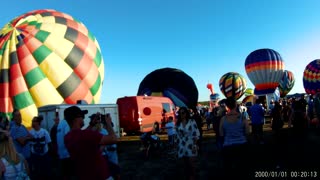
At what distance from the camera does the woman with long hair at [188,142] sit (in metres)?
7.57

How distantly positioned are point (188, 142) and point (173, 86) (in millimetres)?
26111

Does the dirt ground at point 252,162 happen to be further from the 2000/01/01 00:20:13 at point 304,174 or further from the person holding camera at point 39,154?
the person holding camera at point 39,154

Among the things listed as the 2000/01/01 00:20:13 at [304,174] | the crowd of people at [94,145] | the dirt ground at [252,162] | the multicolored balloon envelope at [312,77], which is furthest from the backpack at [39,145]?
the multicolored balloon envelope at [312,77]

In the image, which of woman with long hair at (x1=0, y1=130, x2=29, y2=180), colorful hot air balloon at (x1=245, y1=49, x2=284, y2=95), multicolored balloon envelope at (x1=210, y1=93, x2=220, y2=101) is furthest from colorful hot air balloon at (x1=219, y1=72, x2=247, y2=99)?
woman with long hair at (x1=0, y1=130, x2=29, y2=180)

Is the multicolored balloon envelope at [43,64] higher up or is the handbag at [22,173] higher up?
the multicolored balloon envelope at [43,64]

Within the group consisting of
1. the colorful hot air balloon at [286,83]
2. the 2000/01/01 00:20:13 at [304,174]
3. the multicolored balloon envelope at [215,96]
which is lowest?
the 2000/01/01 00:20:13 at [304,174]

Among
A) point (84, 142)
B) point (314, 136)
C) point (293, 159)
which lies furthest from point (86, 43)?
point (84, 142)

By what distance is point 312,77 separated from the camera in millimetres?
47344

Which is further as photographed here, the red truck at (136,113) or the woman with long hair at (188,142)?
the red truck at (136,113)

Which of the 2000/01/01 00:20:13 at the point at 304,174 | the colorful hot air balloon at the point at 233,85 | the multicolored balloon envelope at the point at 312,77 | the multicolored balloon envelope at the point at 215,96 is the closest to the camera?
the 2000/01/01 00:20:13 at the point at 304,174

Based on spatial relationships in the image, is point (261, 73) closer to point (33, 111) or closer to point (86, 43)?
point (86, 43)

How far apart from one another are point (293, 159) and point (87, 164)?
6836 millimetres

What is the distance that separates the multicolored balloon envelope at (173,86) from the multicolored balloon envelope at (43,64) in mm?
13299

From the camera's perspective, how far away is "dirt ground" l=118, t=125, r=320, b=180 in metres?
8.41
